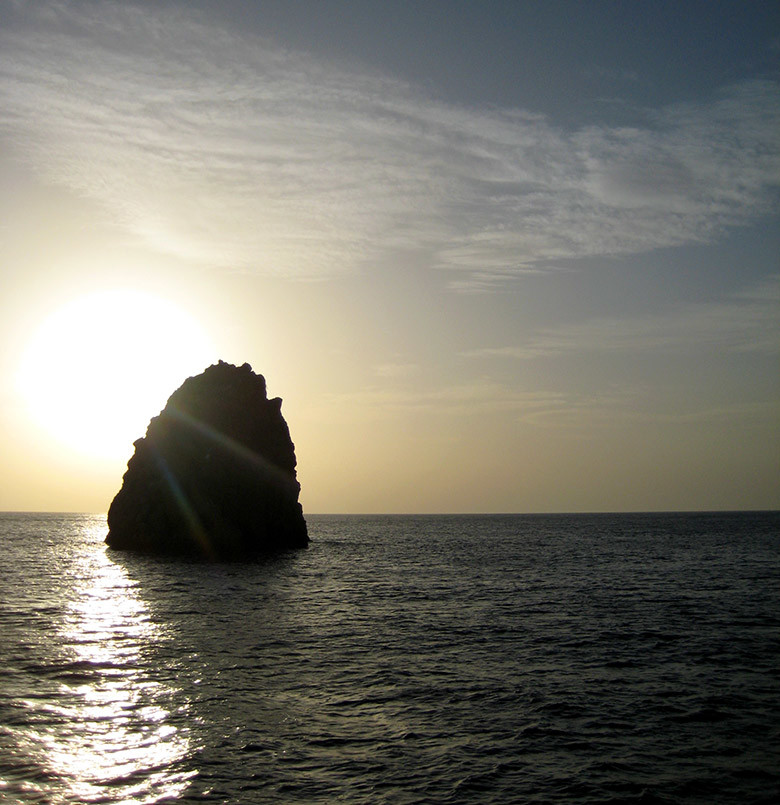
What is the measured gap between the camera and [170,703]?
2020 cm

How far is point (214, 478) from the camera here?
85.8 metres

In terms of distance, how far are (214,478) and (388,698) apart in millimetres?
67997

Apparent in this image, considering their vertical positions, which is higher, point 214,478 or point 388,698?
point 214,478

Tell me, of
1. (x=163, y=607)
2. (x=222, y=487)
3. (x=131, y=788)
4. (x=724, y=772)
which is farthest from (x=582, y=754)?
(x=222, y=487)

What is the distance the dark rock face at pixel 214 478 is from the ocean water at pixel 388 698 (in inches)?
1465

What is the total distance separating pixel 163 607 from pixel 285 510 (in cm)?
5592

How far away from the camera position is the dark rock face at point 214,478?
83.7 m

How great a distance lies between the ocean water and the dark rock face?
37.2 meters

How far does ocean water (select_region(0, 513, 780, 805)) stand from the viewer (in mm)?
15188

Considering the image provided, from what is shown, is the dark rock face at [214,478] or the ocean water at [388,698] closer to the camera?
the ocean water at [388,698]

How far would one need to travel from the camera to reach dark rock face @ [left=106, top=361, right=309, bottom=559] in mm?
83688

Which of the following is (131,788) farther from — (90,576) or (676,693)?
(90,576)

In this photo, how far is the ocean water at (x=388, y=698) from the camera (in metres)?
15.2

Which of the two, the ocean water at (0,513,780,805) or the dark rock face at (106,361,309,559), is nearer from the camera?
the ocean water at (0,513,780,805)
